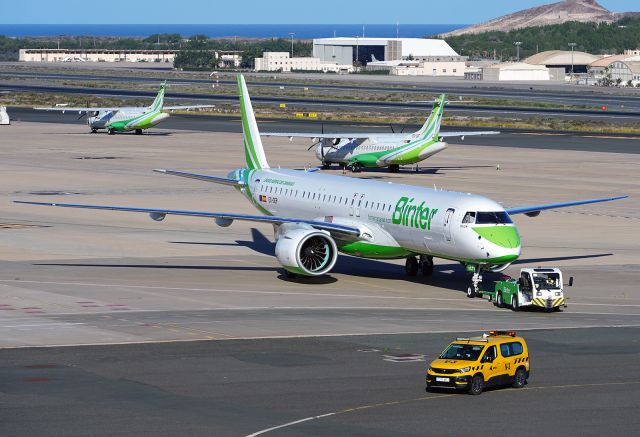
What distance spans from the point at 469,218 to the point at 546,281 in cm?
391

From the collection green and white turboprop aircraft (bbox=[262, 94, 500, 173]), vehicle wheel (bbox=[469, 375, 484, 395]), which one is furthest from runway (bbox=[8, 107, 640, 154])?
vehicle wheel (bbox=[469, 375, 484, 395])

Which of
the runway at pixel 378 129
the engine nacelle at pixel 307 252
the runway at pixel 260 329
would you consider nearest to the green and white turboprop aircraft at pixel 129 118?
the runway at pixel 378 129

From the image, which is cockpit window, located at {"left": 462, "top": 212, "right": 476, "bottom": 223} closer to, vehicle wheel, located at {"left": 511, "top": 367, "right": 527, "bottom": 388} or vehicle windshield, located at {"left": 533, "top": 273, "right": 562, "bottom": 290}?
vehicle windshield, located at {"left": 533, "top": 273, "right": 562, "bottom": 290}

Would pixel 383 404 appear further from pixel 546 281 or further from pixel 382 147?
pixel 382 147

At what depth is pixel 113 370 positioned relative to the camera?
36.9 metres

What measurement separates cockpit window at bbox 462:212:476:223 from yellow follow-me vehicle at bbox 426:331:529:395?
1488 centimetres

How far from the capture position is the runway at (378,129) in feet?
436

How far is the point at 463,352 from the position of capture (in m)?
34.5

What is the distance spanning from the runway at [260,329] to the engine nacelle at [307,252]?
1.15 metres

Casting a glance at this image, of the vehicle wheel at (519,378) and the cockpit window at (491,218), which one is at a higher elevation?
the cockpit window at (491,218)

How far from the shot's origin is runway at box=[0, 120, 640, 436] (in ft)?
103

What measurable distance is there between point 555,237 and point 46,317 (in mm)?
33399

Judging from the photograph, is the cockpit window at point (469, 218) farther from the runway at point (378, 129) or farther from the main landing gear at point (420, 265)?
the runway at point (378, 129)

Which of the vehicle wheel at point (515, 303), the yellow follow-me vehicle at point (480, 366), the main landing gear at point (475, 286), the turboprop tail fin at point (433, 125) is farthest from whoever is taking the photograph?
the turboprop tail fin at point (433, 125)
